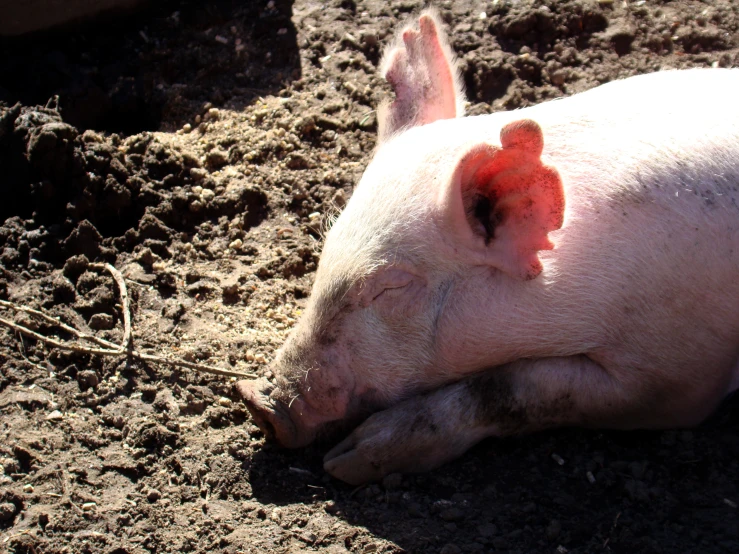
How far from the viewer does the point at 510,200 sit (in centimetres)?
343

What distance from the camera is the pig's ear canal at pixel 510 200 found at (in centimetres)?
329

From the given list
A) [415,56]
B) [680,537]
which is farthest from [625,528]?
[415,56]

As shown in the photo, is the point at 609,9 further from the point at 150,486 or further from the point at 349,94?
the point at 150,486

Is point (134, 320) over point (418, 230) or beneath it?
beneath

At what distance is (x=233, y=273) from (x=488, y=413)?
187 centimetres

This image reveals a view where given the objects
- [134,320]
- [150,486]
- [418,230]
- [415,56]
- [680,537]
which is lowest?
[680,537]

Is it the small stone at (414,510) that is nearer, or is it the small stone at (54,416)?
the small stone at (414,510)

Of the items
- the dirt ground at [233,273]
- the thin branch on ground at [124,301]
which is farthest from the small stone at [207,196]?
the thin branch on ground at [124,301]

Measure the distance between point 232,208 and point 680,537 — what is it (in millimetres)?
3178

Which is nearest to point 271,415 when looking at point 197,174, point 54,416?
point 54,416

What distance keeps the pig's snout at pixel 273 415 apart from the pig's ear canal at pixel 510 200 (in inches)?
42.2

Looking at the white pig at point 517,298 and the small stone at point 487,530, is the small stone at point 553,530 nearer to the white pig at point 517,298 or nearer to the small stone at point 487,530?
the small stone at point 487,530

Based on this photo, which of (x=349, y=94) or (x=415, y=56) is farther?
(x=349, y=94)

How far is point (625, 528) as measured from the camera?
336cm
